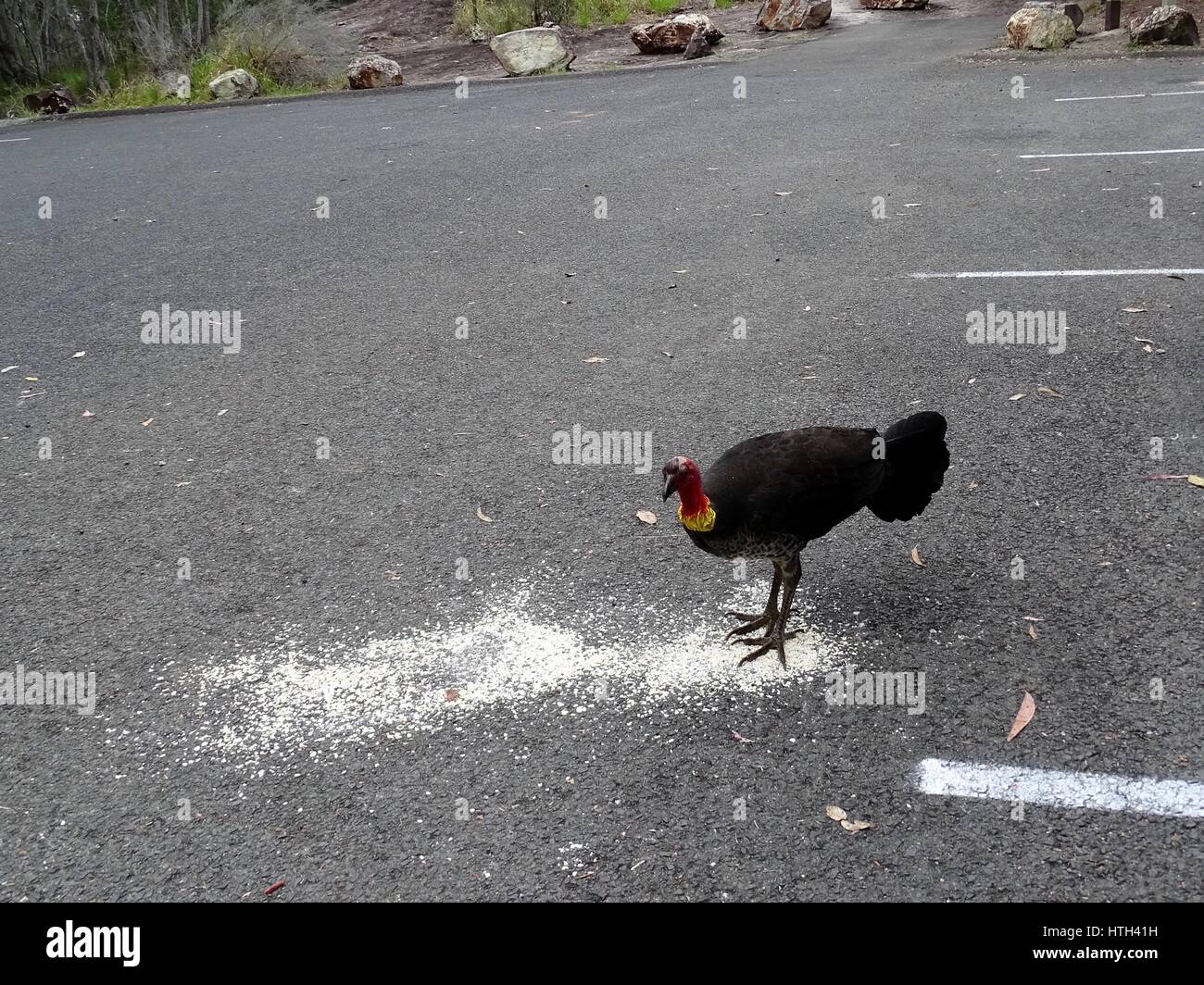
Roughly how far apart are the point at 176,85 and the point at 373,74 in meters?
4.33

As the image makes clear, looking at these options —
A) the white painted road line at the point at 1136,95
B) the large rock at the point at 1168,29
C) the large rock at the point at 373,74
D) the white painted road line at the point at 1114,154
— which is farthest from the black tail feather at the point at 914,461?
the large rock at the point at 373,74

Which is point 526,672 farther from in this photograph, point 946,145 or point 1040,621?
point 946,145

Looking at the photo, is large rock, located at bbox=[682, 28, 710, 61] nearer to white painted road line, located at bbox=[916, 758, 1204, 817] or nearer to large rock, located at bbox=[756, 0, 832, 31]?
large rock, located at bbox=[756, 0, 832, 31]

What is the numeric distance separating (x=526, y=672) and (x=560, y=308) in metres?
3.96

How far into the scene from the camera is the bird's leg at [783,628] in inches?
145

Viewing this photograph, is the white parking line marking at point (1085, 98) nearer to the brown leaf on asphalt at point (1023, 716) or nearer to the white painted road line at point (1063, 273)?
the white painted road line at point (1063, 273)

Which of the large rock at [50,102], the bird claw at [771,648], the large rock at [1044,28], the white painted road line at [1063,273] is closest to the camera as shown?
the bird claw at [771,648]

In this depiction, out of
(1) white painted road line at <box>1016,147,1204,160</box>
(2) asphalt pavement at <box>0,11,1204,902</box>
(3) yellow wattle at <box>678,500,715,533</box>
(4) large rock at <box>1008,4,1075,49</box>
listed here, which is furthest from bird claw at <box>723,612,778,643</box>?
(4) large rock at <box>1008,4,1075,49</box>

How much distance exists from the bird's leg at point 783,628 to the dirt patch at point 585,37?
16912mm

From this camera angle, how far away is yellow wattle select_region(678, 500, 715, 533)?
3439 mm

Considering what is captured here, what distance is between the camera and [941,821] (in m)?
2.94

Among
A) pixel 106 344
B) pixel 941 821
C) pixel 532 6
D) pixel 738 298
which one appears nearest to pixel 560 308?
pixel 738 298

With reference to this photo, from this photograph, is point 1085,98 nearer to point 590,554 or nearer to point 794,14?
point 794,14

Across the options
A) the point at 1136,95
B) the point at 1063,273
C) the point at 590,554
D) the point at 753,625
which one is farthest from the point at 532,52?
the point at 753,625
